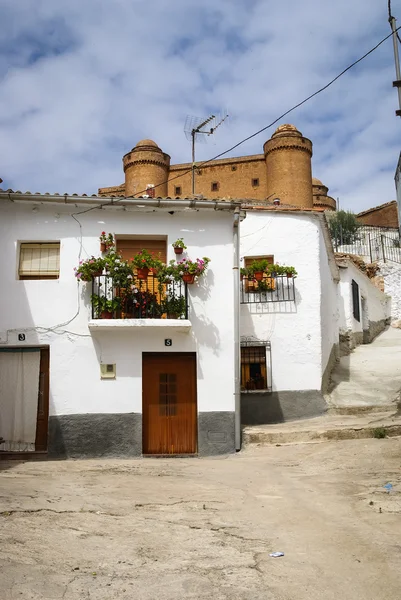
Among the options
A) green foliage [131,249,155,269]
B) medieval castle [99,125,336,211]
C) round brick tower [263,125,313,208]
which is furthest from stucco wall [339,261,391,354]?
round brick tower [263,125,313,208]

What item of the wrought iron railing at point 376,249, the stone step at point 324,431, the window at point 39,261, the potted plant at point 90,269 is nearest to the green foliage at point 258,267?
the stone step at point 324,431

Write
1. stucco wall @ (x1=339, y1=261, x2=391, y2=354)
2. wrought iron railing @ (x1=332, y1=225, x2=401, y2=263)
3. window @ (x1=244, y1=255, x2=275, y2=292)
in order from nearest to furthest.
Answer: window @ (x1=244, y1=255, x2=275, y2=292) → stucco wall @ (x1=339, y1=261, x2=391, y2=354) → wrought iron railing @ (x1=332, y1=225, x2=401, y2=263)

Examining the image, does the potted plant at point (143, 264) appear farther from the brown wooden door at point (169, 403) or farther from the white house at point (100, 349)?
the brown wooden door at point (169, 403)

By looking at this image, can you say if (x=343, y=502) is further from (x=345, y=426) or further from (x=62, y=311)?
(x=62, y=311)

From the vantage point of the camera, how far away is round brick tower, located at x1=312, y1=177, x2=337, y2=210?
48.2 meters

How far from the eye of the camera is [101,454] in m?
10.7

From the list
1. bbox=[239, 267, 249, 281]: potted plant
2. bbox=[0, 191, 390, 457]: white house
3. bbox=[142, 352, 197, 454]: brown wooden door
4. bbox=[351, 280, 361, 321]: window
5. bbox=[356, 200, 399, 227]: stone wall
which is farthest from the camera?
bbox=[356, 200, 399, 227]: stone wall

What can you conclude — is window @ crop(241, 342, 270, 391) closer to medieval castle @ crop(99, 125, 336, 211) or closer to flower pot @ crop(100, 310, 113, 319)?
flower pot @ crop(100, 310, 113, 319)

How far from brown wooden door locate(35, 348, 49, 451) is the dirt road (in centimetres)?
135

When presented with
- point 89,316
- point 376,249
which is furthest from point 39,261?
point 376,249

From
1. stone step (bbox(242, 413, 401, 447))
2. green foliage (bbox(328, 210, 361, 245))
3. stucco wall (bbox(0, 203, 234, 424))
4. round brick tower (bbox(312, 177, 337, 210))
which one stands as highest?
round brick tower (bbox(312, 177, 337, 210))

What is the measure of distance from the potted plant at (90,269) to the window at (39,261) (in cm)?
70

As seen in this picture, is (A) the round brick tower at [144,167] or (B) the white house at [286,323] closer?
(B) the white house at [286,323]

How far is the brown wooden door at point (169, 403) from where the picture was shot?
11.0 metres
